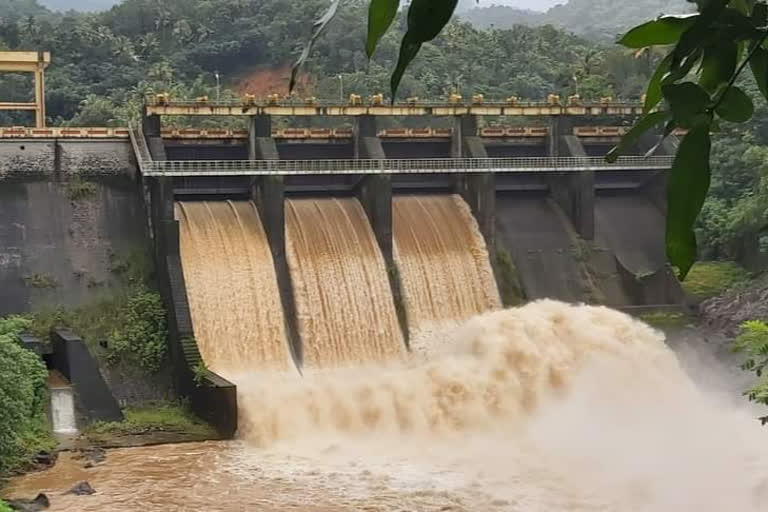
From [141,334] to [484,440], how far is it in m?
5.18

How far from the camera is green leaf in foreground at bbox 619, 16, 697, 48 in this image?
30.2 inches

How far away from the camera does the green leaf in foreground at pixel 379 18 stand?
70cm

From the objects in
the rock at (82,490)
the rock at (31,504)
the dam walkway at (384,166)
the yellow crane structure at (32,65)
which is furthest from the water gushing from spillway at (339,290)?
the rock at (31,504)

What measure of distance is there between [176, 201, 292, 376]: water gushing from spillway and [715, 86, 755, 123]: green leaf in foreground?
15.2 metres

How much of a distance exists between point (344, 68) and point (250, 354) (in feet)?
60.1

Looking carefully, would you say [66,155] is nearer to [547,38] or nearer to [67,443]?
[67,443]

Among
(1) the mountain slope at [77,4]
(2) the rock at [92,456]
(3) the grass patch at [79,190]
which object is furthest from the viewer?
(1) the mountain slope at [77,4]

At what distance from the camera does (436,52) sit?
3244 cm

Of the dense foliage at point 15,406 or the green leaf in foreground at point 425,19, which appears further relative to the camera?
the dense foliage at point 15,406

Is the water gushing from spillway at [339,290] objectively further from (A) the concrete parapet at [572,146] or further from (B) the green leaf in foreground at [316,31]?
(B) the green leaf in foreground at [316,31]

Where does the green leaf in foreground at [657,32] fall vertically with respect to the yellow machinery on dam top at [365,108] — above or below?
below

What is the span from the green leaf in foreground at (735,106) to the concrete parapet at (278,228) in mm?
15977

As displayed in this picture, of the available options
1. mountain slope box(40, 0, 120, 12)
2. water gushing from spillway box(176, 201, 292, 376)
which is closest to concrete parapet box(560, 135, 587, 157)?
water gushing from spillway box(176, 201, 292, 376)

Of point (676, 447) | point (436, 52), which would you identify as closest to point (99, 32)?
point (436, 52)
